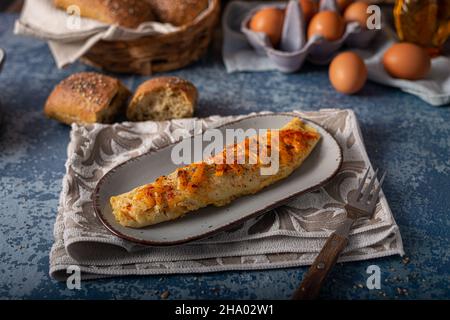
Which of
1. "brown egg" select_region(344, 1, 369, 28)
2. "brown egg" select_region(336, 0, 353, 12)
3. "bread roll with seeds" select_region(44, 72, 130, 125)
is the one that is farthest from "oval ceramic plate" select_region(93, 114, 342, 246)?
"brown egg" select_region(336, 0, 353, 12)

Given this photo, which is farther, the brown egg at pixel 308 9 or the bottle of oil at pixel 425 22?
the brown egg at pixel 308 9

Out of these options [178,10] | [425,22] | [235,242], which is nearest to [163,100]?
[178,10]

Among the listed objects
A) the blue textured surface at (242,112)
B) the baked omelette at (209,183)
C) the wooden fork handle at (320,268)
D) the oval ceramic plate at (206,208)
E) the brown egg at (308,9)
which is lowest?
the blue textured surface at (242,112)

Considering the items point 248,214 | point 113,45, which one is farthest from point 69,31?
point 248,214

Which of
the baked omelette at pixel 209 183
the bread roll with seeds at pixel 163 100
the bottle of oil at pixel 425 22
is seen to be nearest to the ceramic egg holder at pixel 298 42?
the bottle of oil at pixel 425 22

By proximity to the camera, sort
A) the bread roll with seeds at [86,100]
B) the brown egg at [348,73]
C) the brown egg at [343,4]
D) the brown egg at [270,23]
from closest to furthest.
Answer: the bread roll with seeds at [86,100] → the brown egg at [348,73] → the brown egg at [270,23] → the brown egg at [343,4]

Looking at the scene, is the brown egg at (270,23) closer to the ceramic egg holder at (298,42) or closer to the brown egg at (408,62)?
the ceramic egg holder at (298,42)
